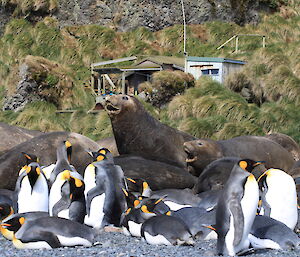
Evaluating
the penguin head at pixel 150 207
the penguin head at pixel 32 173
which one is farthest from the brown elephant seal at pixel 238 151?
the penguin head at pixel 32 173

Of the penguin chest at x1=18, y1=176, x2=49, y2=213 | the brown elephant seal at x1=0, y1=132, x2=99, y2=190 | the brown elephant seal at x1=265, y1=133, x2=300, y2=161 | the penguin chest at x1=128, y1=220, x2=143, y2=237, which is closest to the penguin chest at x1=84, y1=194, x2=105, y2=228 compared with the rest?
the penguin chest at x1=128, y1=220, x2=143, y2=237

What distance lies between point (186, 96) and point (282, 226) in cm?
1299

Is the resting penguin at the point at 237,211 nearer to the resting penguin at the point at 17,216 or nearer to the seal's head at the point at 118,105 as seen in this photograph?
the resting penguin at the point at 17,216

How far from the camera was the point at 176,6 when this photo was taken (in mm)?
31156

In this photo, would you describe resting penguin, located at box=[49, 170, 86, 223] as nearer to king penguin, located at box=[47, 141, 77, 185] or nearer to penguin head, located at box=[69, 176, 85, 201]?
penguin head, located at box=[69, 176, 85, 201]

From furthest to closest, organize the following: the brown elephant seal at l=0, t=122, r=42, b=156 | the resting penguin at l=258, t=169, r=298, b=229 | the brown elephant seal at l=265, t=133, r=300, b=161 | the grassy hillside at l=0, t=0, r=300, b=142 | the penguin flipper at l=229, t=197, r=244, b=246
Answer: the grassy hillside at l=0, t=0, r=300, b=142 < the brown elephant seal at l=265, t=133, r=300, b=161 < the brown elephant seal at l=0, t=122, r=42, b=156 < the resting penguin at l=258, t=169, r=298, b=229 < the penguin flipper at l=229, t=197, r=244, b=246

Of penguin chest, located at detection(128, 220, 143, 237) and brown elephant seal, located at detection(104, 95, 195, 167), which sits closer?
penguin chest, located at detection(128, 220, 143, 237)

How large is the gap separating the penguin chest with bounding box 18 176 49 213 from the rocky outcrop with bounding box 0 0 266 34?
78.7 feet

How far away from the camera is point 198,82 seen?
67.4 feet

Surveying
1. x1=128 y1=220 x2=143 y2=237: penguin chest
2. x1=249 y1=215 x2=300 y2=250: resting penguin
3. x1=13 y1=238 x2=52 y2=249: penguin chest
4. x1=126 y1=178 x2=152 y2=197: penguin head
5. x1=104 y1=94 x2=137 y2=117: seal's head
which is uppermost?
x1=104 y1=94 x2=137 y2=117: seal's head

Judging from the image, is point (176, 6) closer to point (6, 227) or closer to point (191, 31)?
point (191, 31)

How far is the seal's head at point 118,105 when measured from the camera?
10.4 metres

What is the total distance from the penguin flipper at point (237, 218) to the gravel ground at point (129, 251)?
0.20 meters

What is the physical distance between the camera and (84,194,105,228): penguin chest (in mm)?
6906
